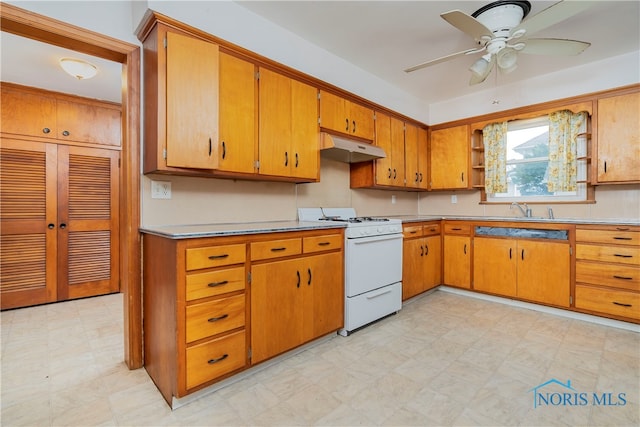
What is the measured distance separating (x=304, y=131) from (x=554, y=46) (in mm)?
1916

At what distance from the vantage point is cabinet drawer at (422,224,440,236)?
3.47 metres

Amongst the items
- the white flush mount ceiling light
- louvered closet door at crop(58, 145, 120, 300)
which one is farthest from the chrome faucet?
louvered closet door at crop(58, 145, 120, 300)

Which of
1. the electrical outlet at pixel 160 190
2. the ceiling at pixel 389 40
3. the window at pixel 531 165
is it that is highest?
the ceiling at pixel 389 40

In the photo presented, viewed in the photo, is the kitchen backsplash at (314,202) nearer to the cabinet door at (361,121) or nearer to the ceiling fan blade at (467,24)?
the cabinet door at (361,121)

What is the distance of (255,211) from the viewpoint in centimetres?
254

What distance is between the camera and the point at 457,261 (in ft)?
11.8

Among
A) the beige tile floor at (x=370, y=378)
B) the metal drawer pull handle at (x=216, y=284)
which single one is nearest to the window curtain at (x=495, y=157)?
the beige tile floor at (x=370, y=378)

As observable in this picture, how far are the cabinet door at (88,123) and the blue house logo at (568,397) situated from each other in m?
4.73

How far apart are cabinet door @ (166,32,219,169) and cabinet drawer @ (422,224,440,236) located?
8.16ft

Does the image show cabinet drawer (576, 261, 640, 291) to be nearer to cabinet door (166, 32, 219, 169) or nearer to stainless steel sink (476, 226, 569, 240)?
stainless steel sink (476, 226, 569, 240)

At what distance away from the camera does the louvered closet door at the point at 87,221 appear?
3.43m

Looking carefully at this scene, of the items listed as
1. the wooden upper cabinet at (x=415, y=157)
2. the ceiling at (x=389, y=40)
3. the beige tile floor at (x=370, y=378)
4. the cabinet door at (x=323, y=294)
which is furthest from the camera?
the wooden upper cabinet at (x=415, y=157)

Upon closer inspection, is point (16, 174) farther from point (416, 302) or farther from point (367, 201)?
point (416, 302)

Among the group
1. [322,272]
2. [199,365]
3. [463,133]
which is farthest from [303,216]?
[463,133]
